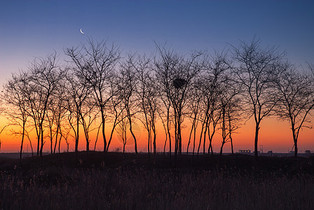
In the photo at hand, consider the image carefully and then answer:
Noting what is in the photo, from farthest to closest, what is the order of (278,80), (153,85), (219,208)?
(153,85), (278,80), (219,208)

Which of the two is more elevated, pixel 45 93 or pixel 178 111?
pixel 45 93

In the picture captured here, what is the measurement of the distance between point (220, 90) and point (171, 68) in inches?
215

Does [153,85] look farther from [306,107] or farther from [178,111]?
[306,107]

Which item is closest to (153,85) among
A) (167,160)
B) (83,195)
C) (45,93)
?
(167,160)

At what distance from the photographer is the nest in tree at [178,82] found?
90.7ft

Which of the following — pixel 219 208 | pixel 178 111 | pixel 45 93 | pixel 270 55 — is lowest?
pixel 219 208

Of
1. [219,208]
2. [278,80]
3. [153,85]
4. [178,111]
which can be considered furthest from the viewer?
[153,85]

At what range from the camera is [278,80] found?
2873cm

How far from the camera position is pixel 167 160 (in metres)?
27.1

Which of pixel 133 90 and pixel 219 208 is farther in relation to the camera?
pixel 133 90

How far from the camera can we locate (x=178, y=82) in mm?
27688

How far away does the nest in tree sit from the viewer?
1089 inches

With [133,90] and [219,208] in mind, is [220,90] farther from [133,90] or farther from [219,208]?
[219,208]

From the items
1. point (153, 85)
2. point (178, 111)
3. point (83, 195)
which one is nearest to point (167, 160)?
point (178, 111)
